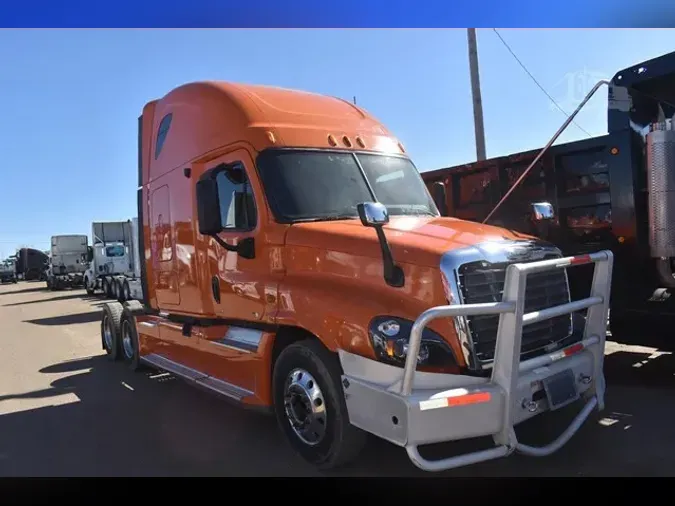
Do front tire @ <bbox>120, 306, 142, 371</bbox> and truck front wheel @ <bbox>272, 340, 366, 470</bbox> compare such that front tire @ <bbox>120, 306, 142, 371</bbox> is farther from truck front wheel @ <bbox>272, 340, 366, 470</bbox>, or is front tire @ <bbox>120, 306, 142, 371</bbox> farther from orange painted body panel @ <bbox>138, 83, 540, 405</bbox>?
truck front wheel @ <bbox>272, 340, 366, 470</bbox>

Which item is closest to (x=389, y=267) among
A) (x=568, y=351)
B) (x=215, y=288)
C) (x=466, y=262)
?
(x=466, y=262)

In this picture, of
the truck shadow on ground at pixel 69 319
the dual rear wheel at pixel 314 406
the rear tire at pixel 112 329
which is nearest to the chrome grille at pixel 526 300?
the dual rear wheel at pixel 314 406

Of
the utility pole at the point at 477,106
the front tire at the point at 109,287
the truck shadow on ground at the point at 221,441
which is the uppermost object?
the utility pole at the point at 477,106

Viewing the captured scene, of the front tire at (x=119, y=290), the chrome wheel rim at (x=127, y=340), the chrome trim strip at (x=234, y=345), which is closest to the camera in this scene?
the chrome trim strip at (x=234, y=345)

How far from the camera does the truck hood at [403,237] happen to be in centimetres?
385

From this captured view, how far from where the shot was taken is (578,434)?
4770mm

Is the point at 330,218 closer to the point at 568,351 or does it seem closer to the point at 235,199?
the point at 235,199

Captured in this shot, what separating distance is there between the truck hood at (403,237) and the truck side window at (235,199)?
0.55 m

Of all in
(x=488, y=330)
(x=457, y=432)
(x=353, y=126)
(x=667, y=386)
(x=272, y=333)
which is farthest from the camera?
(x=667, y=386)

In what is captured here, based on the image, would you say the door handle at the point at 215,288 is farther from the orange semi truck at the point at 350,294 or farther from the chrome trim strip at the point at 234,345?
the chrome trim strip at the point at 234,345

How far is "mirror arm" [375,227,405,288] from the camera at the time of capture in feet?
12.3

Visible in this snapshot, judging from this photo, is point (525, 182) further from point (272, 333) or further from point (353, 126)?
point (272, 333)
